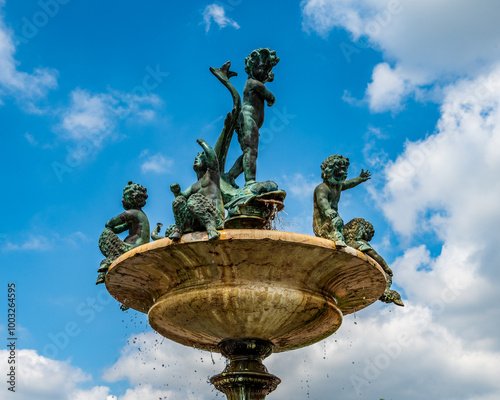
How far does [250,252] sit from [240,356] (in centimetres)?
211

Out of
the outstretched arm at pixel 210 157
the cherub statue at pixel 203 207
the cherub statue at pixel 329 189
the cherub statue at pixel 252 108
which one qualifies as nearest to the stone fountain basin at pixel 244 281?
the cherub statue at pixel 203 207

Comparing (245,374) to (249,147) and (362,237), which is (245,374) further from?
(249,147)

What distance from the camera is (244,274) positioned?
8.09 m

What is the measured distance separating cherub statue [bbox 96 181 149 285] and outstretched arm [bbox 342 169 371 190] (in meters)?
3.27

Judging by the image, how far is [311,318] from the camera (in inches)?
350

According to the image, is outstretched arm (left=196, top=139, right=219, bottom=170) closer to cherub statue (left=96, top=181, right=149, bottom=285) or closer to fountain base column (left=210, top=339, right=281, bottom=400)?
cherub statue (left=96, top=181, right=149, bottom=285)

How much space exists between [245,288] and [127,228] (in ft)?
8.09

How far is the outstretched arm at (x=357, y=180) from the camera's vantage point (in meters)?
9.75

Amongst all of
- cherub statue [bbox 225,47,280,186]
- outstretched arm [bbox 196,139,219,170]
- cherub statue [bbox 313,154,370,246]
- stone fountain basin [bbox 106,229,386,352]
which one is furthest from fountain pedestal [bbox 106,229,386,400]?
cherub statue [bbox 225,47,280,186]

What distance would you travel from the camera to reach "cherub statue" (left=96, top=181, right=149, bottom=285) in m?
9.00

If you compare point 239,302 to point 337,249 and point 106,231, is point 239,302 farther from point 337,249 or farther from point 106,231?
point 106,231

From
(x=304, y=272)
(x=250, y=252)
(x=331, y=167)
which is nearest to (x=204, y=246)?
(x=250, y=252)

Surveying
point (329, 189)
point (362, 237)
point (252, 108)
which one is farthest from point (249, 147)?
point (362, 237)

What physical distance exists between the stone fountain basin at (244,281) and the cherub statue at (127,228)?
1.15 feet
